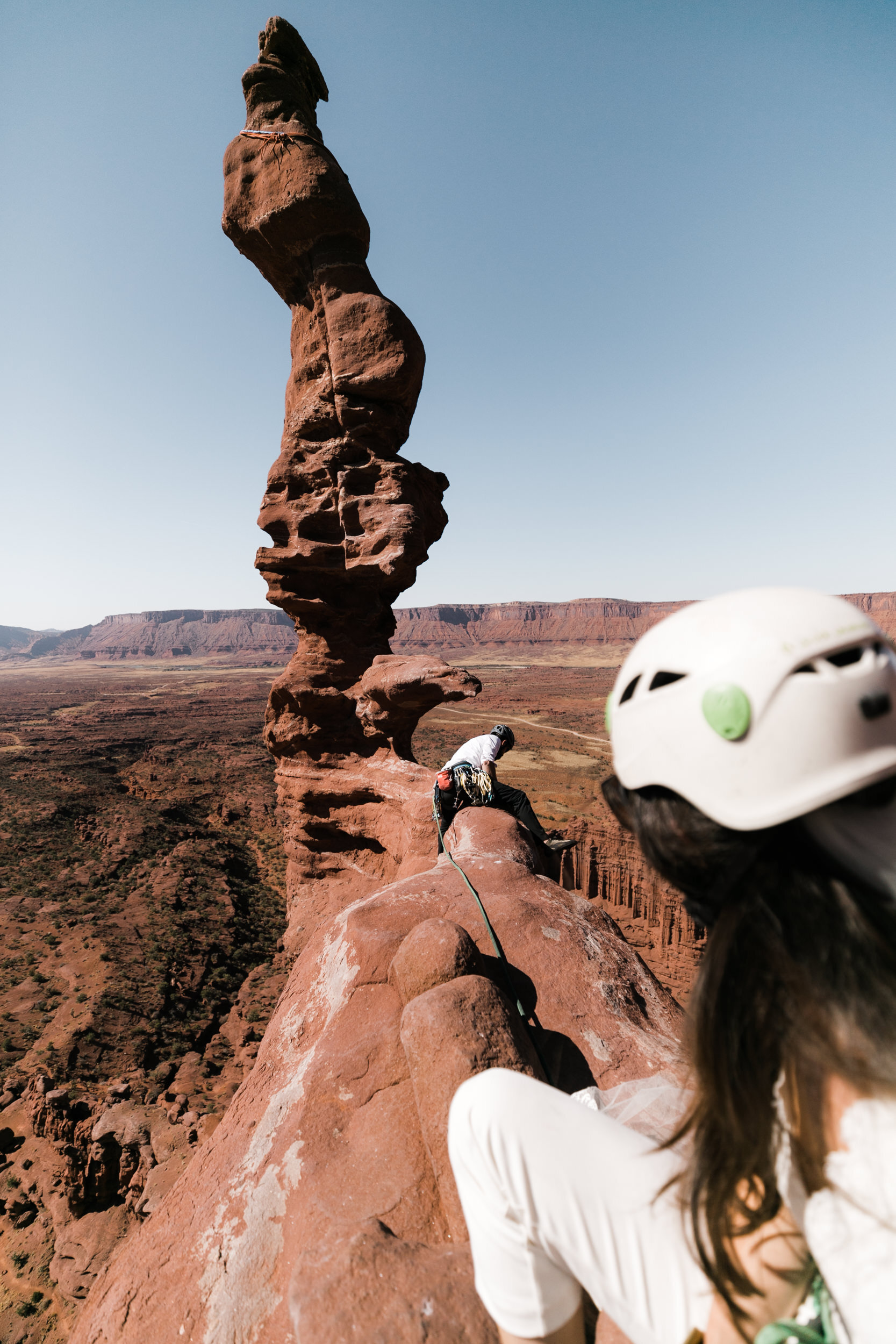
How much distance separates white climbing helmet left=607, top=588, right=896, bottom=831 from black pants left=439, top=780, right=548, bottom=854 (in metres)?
5.12

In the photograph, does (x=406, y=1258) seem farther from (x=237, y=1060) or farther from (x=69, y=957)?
(x=69, y=957)

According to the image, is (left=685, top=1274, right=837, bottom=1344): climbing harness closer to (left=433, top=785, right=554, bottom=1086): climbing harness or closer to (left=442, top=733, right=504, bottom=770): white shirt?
(left=433, top=785, right=554, bottom=1086): climbing harness

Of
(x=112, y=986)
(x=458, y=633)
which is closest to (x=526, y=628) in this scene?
(x=458, y=633)

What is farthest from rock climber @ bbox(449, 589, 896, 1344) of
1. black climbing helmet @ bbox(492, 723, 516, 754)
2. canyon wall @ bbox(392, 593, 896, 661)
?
canyon wall @ bbox(392, 593, 896, 661)

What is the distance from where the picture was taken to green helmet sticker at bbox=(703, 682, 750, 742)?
1300 mm

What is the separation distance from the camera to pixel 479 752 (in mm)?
6617

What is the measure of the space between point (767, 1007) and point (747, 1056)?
0.11 meters

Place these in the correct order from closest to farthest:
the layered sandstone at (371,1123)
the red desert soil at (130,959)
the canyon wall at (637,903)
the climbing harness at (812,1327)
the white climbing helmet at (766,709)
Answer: the climbing harness at (812,1327) < the white climbing helmet at (766,709) < the layered sandstone at (371,1123) < the red desert soil at (130,959) < the canyon wall at (637,903)

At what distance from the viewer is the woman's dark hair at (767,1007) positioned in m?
0.97

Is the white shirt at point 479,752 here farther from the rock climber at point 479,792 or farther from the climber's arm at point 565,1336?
the climber's arm at point 565,1336

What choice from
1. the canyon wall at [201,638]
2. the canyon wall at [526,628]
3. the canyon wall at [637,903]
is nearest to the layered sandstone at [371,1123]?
the canyon wall at [637,903]

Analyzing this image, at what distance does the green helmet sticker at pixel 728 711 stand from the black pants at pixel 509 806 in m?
5.18

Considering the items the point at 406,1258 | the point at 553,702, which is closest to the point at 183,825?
the point at 406,1258

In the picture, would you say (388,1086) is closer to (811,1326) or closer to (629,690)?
(811,1326)
